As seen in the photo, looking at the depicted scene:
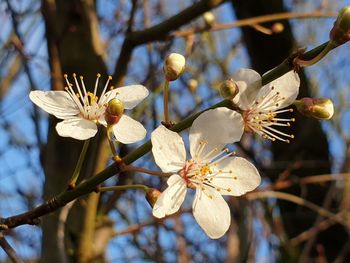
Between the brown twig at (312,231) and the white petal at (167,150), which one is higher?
the white petal at (167,150)

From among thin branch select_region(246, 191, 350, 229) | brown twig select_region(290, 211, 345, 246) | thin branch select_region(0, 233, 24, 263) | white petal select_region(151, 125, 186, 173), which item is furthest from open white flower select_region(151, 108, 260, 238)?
brown twig select_region(290, 211, 345, 246)

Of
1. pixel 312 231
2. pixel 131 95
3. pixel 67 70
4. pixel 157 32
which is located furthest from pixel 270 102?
pixel 312 231

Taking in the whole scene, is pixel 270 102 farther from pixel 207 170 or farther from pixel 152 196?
pixel 152 196

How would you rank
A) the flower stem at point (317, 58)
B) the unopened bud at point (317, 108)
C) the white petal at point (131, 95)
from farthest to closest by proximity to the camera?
the white petal at point (131, 95)
the unopened bud at point (317, 108)
the flower stem at point (317, 58)

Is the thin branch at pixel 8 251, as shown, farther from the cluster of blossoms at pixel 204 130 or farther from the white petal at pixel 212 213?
the white petal at pixel 212 213

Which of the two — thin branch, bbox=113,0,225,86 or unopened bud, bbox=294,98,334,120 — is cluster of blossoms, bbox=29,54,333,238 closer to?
unopened bud, bbox=294,98,334,120

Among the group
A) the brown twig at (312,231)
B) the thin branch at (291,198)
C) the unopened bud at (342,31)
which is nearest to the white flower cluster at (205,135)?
the unopened bud at (342,31)

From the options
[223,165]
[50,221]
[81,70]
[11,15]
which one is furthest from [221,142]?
[11,15]

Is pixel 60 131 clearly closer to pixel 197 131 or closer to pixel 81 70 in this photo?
pixel 197 131
